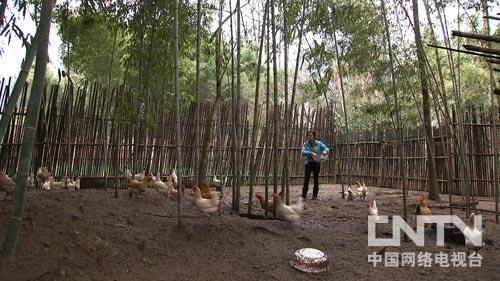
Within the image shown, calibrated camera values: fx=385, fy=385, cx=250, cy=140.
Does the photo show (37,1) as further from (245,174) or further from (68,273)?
(245,174)

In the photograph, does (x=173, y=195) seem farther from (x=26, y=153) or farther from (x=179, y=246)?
(x=26, y=153)

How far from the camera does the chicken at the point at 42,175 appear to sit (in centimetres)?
572

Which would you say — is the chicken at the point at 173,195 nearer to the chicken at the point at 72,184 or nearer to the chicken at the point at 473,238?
the chicken at the point at 72,184

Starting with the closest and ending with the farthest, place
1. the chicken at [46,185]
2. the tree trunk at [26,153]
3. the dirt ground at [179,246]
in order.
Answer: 1. the tree trunk at [26,153]
2. the dirt ground at [179,246]
3. the chicken at [46,185]

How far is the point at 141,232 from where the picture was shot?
136 inches

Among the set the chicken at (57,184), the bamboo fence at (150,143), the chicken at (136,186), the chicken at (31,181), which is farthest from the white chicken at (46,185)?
the chicken at (136,186)

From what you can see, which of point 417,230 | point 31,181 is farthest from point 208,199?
point 31,181

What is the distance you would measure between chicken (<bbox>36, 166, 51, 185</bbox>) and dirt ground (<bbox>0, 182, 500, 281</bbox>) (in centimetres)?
180

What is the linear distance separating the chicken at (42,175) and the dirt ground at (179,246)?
180 centimetres

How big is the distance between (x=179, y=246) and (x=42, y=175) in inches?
135

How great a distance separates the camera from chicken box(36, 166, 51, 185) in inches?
225

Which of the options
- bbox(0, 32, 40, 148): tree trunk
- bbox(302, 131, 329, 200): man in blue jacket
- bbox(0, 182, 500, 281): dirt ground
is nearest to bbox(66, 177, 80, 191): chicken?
bbox(0, 182, 500, 281): dirt ground

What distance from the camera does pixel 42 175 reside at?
5.73 metres

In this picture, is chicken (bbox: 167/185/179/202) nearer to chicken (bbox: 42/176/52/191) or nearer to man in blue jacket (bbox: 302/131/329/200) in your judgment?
chicken (bbox: 42/176/52/191)
